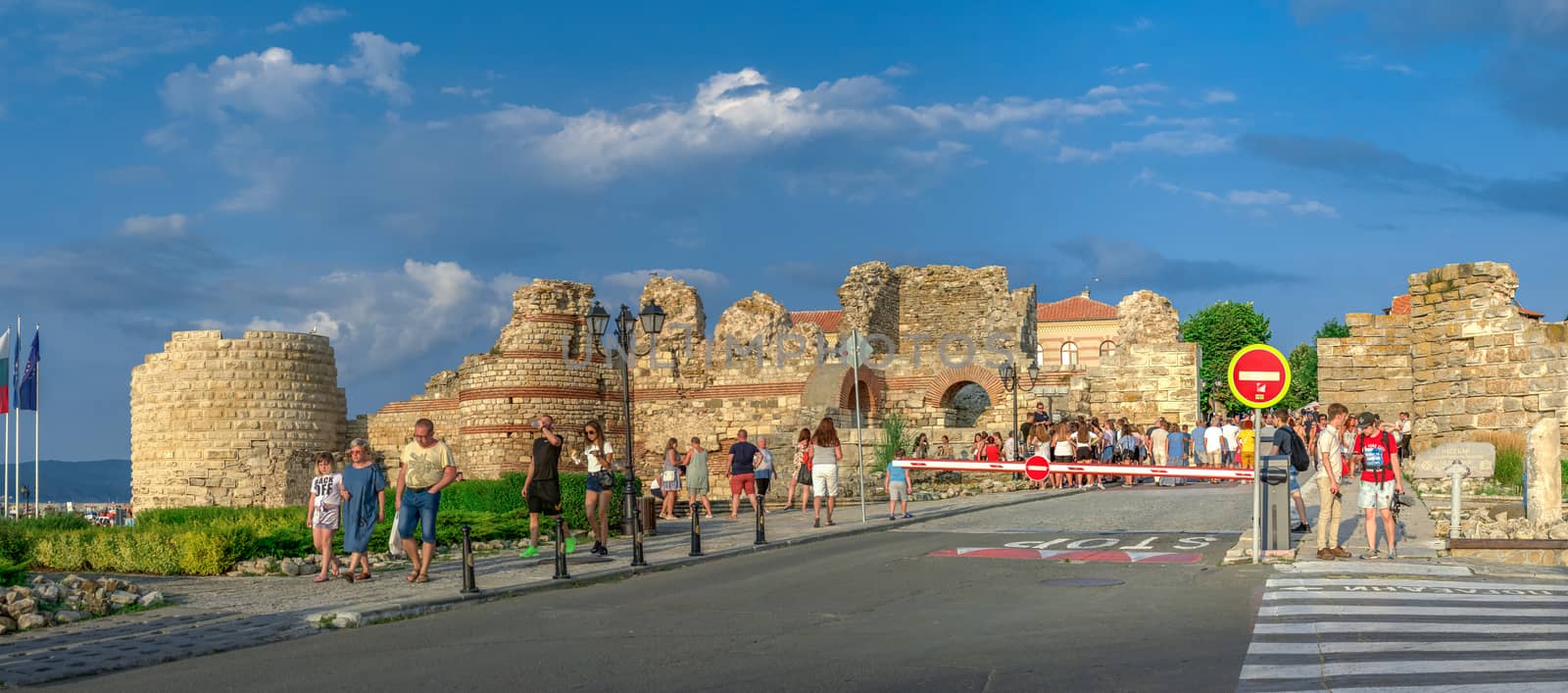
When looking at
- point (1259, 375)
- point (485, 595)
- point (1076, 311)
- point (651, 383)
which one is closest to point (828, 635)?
point (485, 595)

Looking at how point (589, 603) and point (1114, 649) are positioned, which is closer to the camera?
point (1114, 649)

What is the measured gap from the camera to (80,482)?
174000 millimetres

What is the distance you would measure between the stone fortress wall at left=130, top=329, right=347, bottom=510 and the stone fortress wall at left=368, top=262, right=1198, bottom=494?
5.95m

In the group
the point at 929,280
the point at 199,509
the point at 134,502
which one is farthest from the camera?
the point at 929,280

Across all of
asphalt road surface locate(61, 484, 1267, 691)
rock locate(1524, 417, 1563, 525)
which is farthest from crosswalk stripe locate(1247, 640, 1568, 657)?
rock locate(1524, 417, 1563, 525)

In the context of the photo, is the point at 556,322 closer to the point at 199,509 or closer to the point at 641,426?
the point at 641,426

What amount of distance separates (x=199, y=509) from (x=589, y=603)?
13.7 metres

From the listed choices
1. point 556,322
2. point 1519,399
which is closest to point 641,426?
point 556,322

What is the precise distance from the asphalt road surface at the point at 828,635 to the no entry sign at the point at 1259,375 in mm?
1643

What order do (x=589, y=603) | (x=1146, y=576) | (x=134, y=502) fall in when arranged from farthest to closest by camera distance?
1. (x=134, y=502)
2. (x=1146, y=576)
3. (x=589, y=603)

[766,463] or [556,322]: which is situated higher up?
[556,322]

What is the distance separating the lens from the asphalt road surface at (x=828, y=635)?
8.05 meters

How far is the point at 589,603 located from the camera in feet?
39.3

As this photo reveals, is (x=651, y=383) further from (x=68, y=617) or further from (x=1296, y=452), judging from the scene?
(x=68, y=617)
